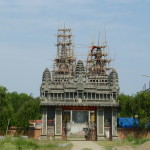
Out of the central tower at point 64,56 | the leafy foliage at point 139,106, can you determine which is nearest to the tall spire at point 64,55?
the central tower at point 64,56

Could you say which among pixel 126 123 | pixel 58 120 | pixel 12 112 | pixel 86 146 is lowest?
pixel 86 146

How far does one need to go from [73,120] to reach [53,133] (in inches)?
1532

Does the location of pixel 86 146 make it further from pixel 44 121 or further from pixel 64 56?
pixel 64 56

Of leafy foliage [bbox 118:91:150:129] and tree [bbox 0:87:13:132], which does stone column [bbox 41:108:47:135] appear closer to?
tree [bbox 0:87:13:132]

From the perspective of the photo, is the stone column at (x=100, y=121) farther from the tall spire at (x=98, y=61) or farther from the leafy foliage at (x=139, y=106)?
the tall spire at (x=98, y=61)

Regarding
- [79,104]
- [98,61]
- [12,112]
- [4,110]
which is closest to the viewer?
[79,104]

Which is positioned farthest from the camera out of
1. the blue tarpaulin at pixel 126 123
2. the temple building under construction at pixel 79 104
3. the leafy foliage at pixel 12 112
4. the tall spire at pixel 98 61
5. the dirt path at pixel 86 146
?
the tall spire at pixel 98 61

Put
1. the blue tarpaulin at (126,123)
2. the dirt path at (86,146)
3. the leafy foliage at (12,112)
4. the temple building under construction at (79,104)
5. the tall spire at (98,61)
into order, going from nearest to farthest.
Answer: the dirt path at (86,146), the temple building under construction at (79,104), the blue tarpaulin at (126,123), the leafy foliage at (12,112), the tall spire at (98,61)

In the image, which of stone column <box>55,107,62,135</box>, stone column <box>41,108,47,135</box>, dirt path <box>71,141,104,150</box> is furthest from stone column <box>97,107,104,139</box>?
dirt path <box>71,141,104,150</box>

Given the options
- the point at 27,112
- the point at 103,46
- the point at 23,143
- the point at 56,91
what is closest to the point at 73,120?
the point at 103,46

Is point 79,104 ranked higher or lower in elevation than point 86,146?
higher

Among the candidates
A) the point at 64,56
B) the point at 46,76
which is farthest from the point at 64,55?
the point at 46,76

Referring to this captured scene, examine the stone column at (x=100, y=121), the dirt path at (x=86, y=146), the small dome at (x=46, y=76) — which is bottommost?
the dirt path at (x=86, y=146)

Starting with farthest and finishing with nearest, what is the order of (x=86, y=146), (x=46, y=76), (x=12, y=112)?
(x=12, y=112), (x=46, y=76), (x=86, y=146)
